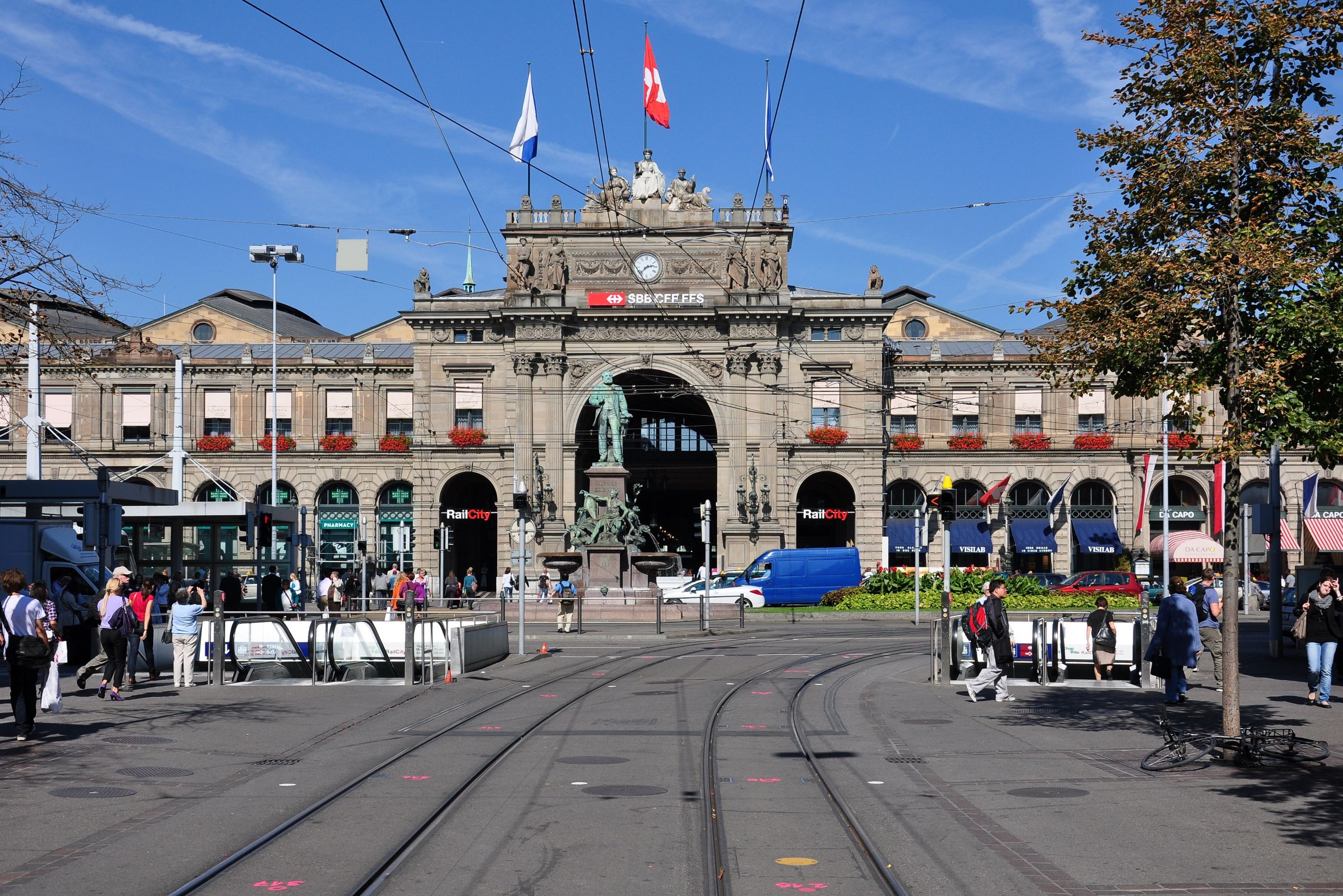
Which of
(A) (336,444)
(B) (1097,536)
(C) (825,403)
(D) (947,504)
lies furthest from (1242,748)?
(A) (336,444)

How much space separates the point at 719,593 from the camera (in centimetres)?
4900

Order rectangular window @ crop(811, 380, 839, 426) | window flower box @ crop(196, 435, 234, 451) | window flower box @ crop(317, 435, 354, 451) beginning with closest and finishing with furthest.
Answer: rectangular window @ crop(811, 380, 839, 426) < window flower box @ crop(196, 435, 234, 451) < window flower box @ crop(317, 435, 354, 451)

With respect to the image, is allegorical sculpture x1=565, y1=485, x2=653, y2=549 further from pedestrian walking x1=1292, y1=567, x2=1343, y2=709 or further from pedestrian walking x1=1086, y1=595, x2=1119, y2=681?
pedestrian walking x1=1292, y1=567, x2=1343, y2=709

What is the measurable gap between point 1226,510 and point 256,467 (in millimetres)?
64912

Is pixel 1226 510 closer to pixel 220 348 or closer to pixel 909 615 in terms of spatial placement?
pixel 909 615

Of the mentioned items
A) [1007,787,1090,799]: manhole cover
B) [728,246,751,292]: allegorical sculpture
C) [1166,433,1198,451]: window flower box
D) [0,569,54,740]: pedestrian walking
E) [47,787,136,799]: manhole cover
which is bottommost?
[1007,787,1090,799]: manhole cover

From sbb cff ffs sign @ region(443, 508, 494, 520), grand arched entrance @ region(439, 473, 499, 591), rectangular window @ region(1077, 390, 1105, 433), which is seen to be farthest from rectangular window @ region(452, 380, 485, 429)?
rectangular window @ region(1077, 390, 1105, 433)

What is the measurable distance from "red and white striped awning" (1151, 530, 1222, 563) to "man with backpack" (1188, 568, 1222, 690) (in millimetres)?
33935

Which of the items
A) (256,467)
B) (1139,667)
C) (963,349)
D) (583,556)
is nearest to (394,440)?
(256,467)

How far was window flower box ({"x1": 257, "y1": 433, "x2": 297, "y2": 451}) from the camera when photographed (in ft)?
235

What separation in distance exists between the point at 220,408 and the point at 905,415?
124ft

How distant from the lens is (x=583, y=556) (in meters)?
46.4

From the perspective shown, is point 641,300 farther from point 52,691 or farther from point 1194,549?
point 52,691

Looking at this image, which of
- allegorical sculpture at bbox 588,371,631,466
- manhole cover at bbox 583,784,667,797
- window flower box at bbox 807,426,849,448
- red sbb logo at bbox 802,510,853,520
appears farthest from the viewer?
red sbb logo at bbox 802,510,853,520
